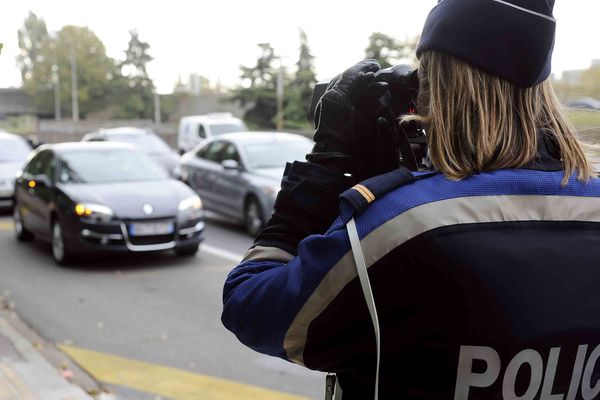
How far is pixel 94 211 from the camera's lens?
8.08 meters

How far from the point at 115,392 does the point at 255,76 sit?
42.7m

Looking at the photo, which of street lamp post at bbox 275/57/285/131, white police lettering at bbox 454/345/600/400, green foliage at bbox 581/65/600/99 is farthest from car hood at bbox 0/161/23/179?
street lamp post at bbox 275/57/285/131

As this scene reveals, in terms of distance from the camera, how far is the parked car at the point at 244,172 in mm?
10102

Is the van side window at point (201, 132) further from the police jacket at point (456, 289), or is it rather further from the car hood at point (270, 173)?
the police jacket at point (456, 289)

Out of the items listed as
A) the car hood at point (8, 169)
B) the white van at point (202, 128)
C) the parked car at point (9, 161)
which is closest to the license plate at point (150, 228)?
the parked car at point (9, 161)

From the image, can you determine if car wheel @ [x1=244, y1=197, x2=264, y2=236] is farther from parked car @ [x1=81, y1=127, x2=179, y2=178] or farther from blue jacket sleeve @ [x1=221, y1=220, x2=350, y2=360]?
blue jacket sleeve @ [x1=221, y1=220, x2=350, y2=360]

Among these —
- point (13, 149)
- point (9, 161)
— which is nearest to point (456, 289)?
point (9, 161)

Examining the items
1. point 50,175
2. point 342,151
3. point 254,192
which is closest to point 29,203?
point 50,175

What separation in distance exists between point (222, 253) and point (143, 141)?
11.7 m

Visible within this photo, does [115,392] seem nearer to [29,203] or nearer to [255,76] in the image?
[29,203]

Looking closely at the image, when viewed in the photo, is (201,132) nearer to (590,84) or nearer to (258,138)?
(258,138)

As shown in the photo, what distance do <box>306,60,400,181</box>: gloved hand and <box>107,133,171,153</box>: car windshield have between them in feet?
60.1

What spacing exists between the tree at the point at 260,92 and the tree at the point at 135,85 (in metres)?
20.8

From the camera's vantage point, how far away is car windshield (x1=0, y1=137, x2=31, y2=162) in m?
13.2
